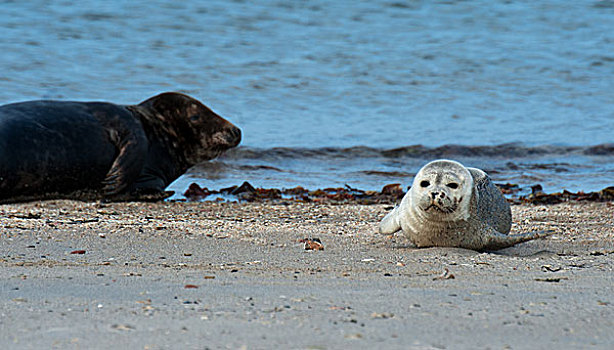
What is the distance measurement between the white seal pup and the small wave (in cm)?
714

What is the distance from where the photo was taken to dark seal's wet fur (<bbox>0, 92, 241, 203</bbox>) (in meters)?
6.58

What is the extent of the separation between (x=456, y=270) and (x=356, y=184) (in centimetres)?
536

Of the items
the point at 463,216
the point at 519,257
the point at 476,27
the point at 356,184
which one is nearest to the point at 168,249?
the point at 463,216

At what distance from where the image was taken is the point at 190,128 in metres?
8.27

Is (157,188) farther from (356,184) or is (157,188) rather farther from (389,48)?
(389,48)

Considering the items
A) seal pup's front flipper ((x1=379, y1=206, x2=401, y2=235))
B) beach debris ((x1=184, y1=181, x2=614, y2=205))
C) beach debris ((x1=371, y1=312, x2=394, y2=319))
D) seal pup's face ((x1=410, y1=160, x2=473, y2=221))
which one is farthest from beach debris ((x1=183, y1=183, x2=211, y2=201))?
beach debris ((x1=371, y1=312, x2=394, y2=319))

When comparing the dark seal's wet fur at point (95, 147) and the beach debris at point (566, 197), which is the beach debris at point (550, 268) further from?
the dark seal's wet fur at point (95, 147)

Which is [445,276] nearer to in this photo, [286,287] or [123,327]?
[286,287]

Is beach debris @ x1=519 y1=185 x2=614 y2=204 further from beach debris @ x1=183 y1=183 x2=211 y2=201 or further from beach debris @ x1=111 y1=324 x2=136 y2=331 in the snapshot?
beach debris @ x1=111 y1=324 x2=136 y2=331

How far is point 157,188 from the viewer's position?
745cm

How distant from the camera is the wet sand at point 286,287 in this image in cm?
209

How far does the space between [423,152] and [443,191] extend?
7869 millimetres

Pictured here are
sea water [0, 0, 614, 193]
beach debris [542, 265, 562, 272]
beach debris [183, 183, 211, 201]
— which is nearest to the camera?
beach debris [542, 265, 562, 272]

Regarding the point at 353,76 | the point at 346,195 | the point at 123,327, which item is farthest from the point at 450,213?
the point at 353,76
